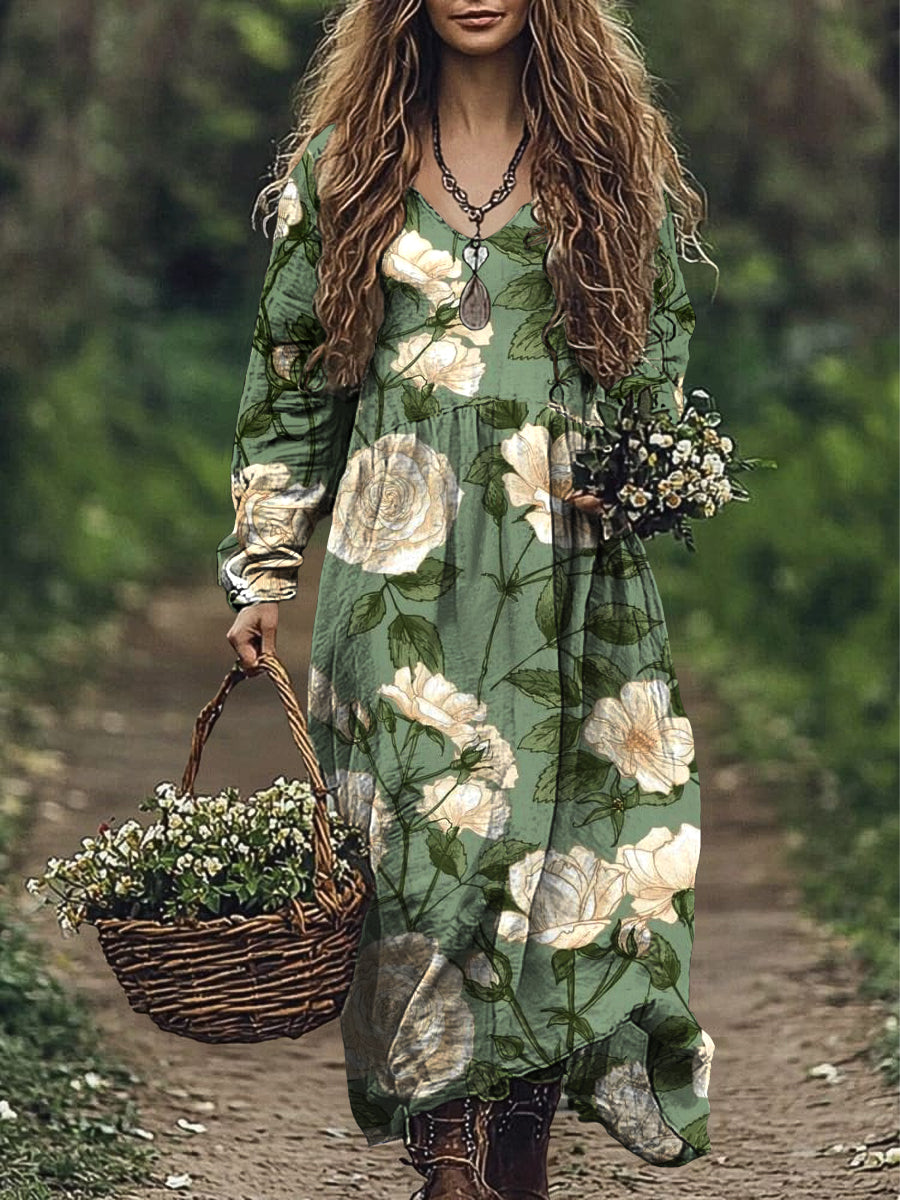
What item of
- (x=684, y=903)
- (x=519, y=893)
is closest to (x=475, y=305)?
(x=519, y=893)

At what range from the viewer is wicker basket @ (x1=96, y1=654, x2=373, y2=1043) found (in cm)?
381

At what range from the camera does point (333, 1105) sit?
5.52 metres

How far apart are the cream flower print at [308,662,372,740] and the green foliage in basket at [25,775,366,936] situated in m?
0.19

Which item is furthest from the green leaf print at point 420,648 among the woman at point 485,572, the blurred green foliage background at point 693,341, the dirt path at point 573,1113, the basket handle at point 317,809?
the blurred green foliage background at point 693,341

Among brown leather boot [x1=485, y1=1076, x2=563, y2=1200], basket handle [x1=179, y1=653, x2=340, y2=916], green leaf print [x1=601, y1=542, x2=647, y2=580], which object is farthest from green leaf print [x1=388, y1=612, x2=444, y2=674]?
brown leather boot [x1=485, y1=1076, x2=563, y2=1200]

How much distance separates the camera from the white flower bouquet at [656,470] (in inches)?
157

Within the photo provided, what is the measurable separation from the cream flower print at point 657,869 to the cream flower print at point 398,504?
0.61m

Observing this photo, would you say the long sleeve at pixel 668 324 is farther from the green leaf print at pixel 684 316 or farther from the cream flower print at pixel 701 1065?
the cream flower print at pixel 701 1065

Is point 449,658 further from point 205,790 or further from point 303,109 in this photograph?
point 205,790

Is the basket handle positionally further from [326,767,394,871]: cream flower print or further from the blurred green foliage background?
the blurred green foliage background

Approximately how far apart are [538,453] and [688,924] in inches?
33.7

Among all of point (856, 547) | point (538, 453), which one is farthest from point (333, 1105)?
point (856, 547)

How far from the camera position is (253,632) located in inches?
165

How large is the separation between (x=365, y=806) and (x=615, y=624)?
1.72 feet
